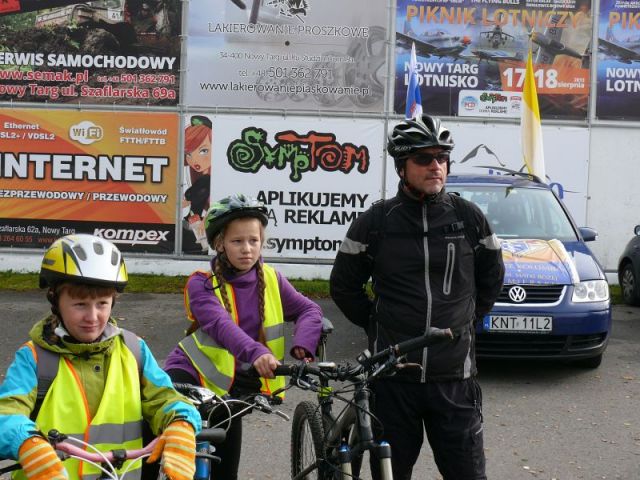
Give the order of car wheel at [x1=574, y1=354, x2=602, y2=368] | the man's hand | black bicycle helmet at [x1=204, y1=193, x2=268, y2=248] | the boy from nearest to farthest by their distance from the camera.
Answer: the boy → the man's hand → black bicycle helmet at [x1=204, y1=193, x2=268, y2=248] → car wheel at [x1=574, y1=354, x2=602, y2=368]

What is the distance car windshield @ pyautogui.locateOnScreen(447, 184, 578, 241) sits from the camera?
9.09 meters

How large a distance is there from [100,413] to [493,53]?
1239 centimetres

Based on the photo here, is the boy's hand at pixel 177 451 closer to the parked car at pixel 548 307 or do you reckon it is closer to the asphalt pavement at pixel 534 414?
the asphalt pavement at pixel 534 414

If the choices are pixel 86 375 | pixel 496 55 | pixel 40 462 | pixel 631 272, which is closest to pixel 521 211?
pixel 631 272

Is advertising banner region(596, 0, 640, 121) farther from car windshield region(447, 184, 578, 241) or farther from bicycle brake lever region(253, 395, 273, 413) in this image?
bicycle brake lever region(253, 395, 273, 413)

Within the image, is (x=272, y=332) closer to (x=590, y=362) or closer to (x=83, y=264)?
(x=83, y=264)

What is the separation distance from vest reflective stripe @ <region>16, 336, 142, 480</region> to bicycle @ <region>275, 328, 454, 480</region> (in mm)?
746

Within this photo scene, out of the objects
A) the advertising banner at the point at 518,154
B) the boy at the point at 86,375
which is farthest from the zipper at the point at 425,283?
the advertising banner at the point at 518,154

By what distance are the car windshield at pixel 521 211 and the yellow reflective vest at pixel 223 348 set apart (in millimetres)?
5180

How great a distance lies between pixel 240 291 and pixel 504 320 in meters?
4.25

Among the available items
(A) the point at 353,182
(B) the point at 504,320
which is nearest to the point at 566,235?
(B) the point at 504,320

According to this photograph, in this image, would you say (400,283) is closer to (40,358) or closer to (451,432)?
(451,432)

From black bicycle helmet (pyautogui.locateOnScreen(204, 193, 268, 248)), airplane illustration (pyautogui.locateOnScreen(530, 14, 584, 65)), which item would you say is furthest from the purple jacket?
airplane illustration (pyautogui.locateOnScreen(530, 14, 584, 65))

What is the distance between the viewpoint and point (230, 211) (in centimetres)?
400
